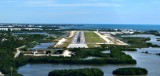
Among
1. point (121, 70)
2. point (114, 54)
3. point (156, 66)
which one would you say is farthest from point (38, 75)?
point (114, 54)

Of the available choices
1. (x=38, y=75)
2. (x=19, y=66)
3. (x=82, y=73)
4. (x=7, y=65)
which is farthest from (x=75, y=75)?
(x=19, y=66)

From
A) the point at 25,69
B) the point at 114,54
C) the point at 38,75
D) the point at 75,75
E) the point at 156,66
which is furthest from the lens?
the point at 114,54

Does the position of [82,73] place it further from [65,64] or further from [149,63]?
[149,63]

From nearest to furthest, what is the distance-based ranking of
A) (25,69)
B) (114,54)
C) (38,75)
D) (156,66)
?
(38,75) < (25,69) < (156,66) < (114,54)

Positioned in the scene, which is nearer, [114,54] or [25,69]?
[25,69]

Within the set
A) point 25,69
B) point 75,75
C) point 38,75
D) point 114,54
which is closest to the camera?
point 75,75

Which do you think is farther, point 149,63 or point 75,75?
point 149,63

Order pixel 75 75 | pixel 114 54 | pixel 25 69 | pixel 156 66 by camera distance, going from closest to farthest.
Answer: pixel 75 75, pixel 25 69, pixel 156 66, pixel 114 54

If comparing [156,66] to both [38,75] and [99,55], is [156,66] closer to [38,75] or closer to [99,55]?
[99,55]
